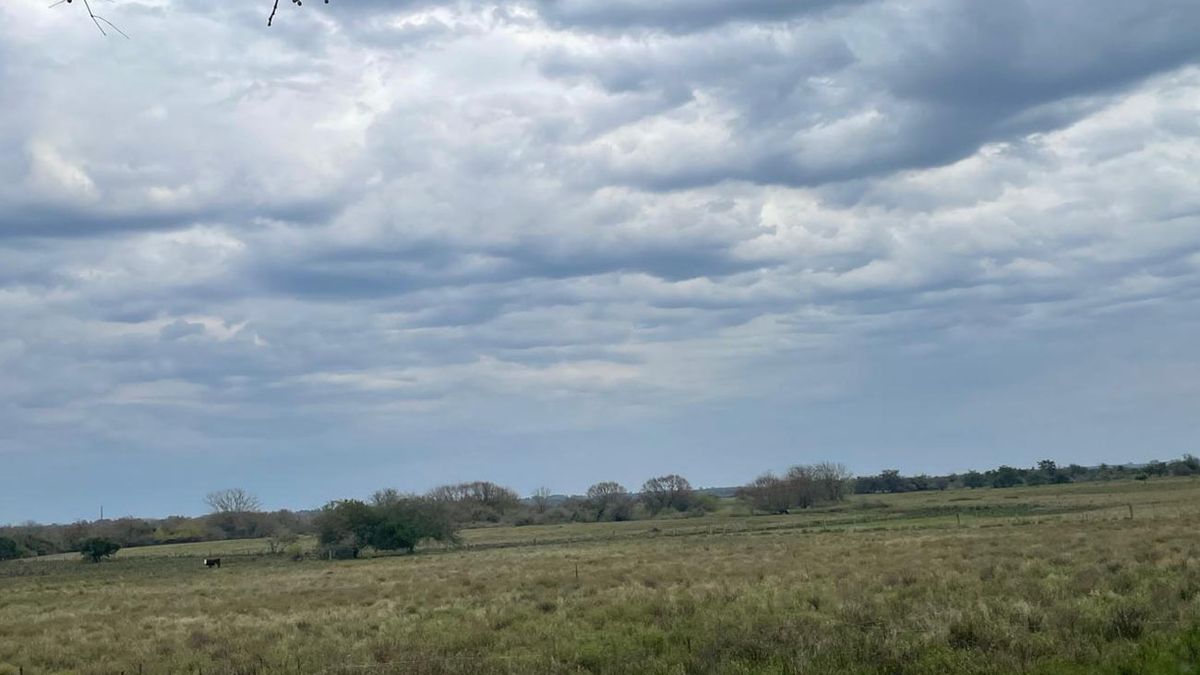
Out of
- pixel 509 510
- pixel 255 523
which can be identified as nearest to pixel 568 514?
pixel 509 510

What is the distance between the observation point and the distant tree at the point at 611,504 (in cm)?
15262

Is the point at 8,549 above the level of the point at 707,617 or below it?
above

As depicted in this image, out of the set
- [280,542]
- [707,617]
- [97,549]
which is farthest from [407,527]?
[707,617]

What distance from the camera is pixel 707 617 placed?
2050 cm

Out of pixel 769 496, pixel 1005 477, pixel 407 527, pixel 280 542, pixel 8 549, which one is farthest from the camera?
pixel 1005 477

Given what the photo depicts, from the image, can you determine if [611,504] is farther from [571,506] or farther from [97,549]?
[97,549]

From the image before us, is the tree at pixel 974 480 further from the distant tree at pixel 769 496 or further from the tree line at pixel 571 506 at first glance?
the distant tree at pixel 769 496

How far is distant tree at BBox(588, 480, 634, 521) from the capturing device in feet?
501

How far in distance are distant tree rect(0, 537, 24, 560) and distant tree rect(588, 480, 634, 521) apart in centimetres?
7049

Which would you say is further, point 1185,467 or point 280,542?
point 1185,467

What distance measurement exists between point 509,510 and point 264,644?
485 feet

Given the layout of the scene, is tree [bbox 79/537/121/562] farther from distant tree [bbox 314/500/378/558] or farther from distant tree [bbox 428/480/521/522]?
distant tree [bbox 428/480/521/522]

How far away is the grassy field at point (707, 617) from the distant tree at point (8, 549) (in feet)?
259

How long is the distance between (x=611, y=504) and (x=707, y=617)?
452 feet
